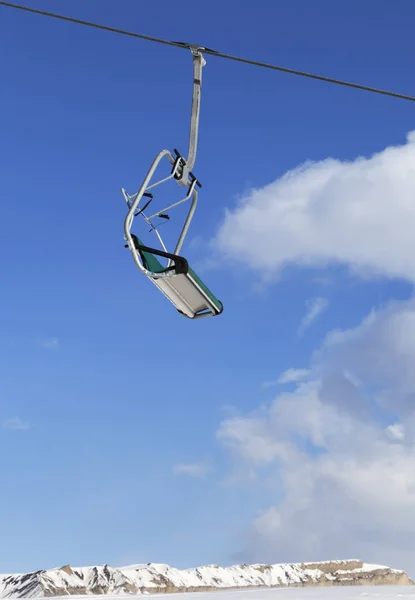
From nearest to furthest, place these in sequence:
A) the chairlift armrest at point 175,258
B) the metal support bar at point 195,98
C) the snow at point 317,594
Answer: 1. the chairlift armrest at point 175,258
2. the metal support bar at point 195,98
3. the snow at point 317,594

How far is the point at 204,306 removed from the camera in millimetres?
9391

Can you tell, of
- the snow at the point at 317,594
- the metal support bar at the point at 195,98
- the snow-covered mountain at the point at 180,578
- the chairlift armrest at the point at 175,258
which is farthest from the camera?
the snow-covered mountain at the point at 180,578

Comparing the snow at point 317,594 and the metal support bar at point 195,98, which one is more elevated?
the metal support bar at point 195,98

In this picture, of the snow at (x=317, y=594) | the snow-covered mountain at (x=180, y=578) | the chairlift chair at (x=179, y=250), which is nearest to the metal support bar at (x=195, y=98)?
the chairlift chair at (x=179, y=250)

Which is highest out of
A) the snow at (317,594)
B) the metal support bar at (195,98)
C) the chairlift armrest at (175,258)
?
the metal support bar at (195,98)

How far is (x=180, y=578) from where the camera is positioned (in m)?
43.2

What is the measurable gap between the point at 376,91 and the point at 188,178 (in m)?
2.45

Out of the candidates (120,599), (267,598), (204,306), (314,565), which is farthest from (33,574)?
(204,306)

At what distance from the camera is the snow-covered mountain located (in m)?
39.6

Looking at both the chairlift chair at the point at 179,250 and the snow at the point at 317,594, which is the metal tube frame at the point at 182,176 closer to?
the chairlift chair at the point at 179,250

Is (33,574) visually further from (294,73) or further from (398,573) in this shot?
(294,73)

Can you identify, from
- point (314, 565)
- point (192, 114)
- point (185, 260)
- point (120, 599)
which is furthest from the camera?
point (314, 565)

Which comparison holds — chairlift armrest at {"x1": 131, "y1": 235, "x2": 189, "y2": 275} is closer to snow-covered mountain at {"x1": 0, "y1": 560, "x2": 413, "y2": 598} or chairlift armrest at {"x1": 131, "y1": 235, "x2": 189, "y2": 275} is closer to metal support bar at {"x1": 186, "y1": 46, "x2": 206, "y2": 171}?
metal support bar at {"x1": 186, "y1": 46, "x2": 206, "y2": 171}

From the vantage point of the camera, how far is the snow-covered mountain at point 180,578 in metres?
39.6
